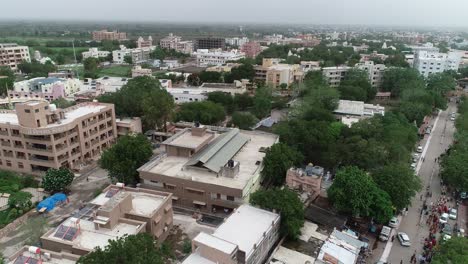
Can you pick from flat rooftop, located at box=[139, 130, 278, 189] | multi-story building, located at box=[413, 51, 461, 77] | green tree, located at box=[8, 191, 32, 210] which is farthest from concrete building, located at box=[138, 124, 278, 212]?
multi-story building, located at box=[413, 51, 461, 77]

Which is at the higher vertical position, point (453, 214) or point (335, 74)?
point (335, 74)

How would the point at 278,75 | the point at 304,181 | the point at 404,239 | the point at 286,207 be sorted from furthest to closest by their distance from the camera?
the point at 278,75
the point at 304,181
the point at 404,239
the point at 286,207

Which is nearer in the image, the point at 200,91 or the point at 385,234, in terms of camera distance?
the point at 385,234

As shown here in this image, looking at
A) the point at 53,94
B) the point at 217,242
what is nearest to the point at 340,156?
the point at 217,242

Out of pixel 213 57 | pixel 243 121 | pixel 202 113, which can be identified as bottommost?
pixel 243 121

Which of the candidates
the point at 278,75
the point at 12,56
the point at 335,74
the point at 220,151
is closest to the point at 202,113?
the point at 220,151

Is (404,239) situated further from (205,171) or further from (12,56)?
(12,56)

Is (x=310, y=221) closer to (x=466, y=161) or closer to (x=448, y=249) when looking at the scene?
(x=448, y=249)

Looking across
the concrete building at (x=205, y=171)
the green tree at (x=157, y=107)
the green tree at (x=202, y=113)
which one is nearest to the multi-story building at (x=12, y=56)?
the green tree at (x=202, y=113)
